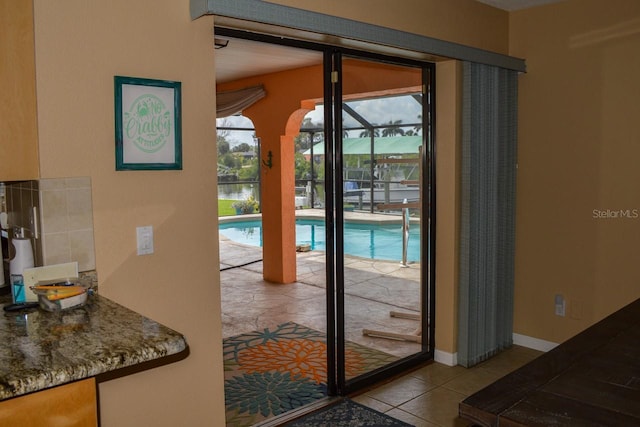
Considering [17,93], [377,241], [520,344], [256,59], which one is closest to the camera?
[17,93]

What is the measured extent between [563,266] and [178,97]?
9.91ft

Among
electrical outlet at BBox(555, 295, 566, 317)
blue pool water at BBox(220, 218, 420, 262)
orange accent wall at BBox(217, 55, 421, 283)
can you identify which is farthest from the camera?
orange accent wall at BBox(217, 55, 421, 283)

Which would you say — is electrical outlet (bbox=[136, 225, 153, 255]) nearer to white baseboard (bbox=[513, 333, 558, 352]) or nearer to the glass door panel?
the glass door panel

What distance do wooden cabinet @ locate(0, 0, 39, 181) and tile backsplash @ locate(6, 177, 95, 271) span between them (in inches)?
4.5

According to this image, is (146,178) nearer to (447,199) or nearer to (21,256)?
(21,256)

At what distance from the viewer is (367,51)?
3.53 m

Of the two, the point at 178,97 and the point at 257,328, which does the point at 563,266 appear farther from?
the point at 178,97

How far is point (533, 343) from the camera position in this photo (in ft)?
14.3

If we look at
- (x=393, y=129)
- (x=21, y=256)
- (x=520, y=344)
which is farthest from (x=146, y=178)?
(x=520, y=344)

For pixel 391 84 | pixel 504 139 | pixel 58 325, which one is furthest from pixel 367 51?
pixel 58 325

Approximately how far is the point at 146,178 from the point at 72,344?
37.4 inches

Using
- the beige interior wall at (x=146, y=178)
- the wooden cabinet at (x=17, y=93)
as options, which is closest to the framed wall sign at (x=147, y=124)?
the beige interior wall at (x=146, y=178)

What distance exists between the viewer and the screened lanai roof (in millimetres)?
3582

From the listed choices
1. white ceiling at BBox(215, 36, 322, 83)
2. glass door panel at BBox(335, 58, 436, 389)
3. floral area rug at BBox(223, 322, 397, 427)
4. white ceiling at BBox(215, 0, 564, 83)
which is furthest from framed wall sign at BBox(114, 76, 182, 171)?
white ceiling at BBox(215, 36, 322, 83)
